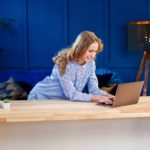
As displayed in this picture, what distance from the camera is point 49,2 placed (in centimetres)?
435

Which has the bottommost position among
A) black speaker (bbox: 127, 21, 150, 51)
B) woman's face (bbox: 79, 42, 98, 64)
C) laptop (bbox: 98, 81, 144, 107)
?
laptop (bbox: 98, 81, 144, 107)

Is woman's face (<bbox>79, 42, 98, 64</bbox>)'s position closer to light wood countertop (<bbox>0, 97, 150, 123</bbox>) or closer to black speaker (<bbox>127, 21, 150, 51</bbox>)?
light wood countertop (<bbox>0, 97, 150, 123</bbox>)

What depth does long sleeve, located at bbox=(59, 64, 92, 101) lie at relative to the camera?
79.6 inches

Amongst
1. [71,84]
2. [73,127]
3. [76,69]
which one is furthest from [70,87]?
[73,127]

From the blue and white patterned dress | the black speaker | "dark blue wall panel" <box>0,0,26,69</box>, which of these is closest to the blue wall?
"dark blue wall panel" <box>0,0,26,69</box>

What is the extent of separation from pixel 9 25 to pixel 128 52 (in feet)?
5.61

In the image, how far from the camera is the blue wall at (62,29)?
433 centimetres

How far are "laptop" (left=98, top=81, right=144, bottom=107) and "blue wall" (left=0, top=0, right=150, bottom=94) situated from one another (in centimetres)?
268

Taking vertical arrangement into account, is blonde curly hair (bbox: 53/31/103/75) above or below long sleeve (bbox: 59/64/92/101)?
above

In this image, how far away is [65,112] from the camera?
1555 mm

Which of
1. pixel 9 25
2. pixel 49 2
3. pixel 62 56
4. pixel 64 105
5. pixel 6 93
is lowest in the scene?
pixel 6 93

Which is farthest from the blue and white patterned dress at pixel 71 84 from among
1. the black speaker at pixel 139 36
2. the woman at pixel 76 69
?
the black speaker at pixel 139 36

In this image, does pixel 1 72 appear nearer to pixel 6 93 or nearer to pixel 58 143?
pixel 6 93

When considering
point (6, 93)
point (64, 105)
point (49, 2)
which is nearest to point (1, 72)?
point (6, 93)
